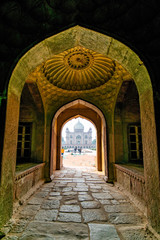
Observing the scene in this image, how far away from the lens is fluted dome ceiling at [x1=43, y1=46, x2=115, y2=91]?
4.03m

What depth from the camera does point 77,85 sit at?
17.6ft

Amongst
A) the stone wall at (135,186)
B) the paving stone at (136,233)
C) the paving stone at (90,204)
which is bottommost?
the paving stone at (90,204)

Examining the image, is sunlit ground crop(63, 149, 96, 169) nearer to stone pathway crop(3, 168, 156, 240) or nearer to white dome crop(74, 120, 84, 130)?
stone pathway crop(3, 168, 156, 240)

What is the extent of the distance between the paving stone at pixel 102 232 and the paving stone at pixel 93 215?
19 cm

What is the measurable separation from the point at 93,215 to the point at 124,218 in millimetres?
567

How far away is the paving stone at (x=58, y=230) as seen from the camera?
1884 millimetres

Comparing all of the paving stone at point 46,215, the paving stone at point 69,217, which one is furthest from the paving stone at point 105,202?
the paving stone at point 46,215

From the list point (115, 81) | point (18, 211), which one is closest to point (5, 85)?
point (18, 211)

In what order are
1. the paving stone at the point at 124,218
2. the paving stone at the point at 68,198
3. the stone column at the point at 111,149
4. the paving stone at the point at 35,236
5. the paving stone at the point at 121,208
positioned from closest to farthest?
the paving stone at the point at 35,236
the paving stone at the point at 124,218
the paving stone at the point at 121,208
the paving stone at the point at 68,198
the stone column at the point at 111,149

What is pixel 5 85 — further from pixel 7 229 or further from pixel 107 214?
pixel 107 214

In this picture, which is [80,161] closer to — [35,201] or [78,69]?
[35,201]

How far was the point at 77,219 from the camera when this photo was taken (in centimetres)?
232

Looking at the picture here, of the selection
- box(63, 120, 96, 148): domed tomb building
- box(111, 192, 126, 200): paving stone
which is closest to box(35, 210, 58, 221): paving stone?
box(111, 192, 126, 200): paving stone

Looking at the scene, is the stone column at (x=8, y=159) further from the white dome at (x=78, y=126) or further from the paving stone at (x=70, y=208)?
the white dome at (x=78, y=126)
